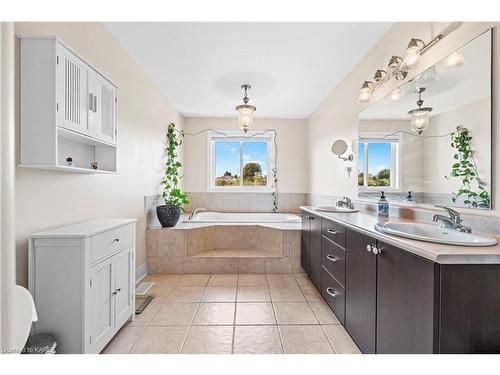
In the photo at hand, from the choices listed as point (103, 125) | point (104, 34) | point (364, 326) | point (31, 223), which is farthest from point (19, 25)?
point (364, 326)

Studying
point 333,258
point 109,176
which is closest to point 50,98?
point 109,176

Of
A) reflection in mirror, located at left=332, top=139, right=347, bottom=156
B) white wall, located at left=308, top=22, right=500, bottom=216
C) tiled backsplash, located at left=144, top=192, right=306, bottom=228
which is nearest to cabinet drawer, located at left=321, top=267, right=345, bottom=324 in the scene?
white wall, located at left=308, top=22, right=500, bottom=216

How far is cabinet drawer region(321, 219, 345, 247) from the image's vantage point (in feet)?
6.36

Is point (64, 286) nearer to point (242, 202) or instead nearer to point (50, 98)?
point (50, 98)

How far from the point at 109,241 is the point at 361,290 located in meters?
1.65

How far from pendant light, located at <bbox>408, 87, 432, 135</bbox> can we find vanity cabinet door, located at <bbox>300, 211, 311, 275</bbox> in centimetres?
143

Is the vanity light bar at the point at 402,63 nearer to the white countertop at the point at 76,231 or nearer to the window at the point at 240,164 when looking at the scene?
the white countertop at the point at 76,231

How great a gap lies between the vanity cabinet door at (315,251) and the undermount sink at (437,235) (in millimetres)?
923

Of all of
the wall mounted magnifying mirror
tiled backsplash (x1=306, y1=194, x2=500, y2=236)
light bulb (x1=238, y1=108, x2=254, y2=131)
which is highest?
light bulb (x1=238, y1=108, x2=254, y2=131)

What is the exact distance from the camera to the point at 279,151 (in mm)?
4957

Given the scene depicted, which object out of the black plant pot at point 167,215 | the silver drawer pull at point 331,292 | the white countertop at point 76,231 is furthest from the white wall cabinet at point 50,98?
the silver drawer pull at point 331,292

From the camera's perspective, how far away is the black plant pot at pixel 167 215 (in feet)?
10.7

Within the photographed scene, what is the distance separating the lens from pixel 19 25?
56.1 inches

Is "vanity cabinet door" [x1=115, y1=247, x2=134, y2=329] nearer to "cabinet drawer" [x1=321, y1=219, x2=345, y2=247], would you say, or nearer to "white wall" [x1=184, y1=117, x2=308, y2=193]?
"cabinet drawer" [x1=321, y1=219, x2=345, y2=247]
